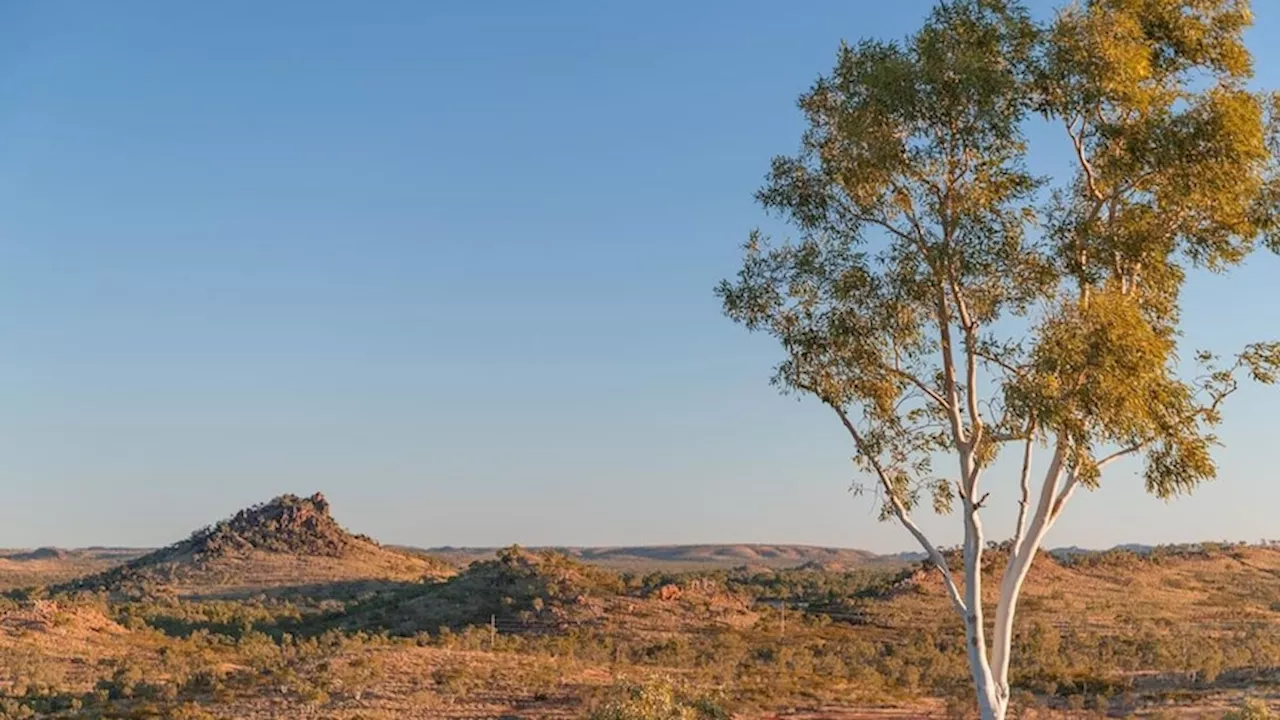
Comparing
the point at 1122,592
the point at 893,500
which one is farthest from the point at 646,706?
the point at 1122,592

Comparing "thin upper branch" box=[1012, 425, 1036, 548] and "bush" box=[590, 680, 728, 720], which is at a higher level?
"thin upper branch" box=[1012, 425, 1036, 548]

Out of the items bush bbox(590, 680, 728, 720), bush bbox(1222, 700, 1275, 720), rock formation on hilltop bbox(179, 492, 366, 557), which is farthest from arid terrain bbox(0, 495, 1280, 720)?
rock formation on hilltop bbox(179, 492, 366, 557)

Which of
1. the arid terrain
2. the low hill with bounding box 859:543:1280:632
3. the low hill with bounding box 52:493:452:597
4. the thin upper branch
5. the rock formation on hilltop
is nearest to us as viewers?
the thin upper branch

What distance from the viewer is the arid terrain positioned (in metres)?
27.7

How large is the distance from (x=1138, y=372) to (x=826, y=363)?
17.6 ft

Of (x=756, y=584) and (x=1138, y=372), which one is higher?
(x=1138, y=372)

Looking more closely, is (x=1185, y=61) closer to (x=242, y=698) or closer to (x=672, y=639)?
(x=242, y=698)

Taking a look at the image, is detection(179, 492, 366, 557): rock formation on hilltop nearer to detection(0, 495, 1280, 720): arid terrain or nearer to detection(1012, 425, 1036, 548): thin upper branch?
detection(0, 495, 1280, 720): arid terrain

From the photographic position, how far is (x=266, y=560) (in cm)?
8469

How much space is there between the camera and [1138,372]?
15.4 metres

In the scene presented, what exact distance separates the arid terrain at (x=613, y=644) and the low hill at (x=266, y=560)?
0.59 m

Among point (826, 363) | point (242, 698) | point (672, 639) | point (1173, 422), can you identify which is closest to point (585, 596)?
point (672, 639)

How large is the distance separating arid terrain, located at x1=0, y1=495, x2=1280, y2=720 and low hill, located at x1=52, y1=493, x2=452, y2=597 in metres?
0.59

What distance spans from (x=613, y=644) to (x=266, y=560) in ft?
163
